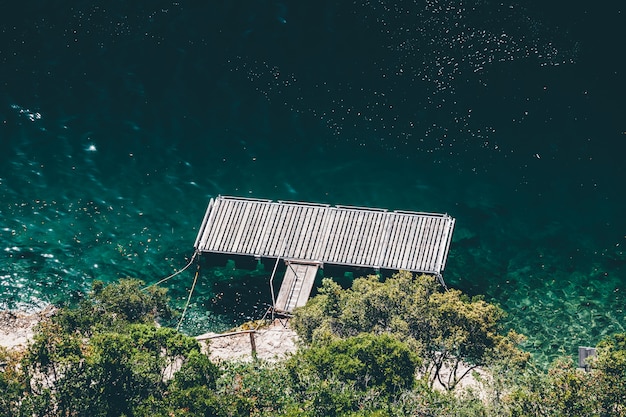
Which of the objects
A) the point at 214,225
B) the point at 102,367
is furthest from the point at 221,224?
the point at 102,367

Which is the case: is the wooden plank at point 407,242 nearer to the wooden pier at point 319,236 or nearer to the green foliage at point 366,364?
the wooden pier at point 319,236

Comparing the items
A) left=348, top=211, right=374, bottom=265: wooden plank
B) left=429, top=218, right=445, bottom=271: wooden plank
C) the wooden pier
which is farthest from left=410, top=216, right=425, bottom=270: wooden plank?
left=348, top=211, right=374, bottom=265: wooden plank

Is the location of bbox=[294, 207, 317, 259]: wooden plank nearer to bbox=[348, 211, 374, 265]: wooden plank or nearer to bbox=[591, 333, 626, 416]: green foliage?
bbox=[348, 211, 374, 265]: wooden plank

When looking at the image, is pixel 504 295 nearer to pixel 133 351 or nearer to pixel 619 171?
pixel 619 171

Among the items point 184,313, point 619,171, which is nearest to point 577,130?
point 619,171

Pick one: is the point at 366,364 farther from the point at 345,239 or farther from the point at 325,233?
the point at 325,233

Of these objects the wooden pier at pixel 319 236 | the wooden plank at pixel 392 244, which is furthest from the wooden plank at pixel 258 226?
the wooden plank at pixel 392 244
